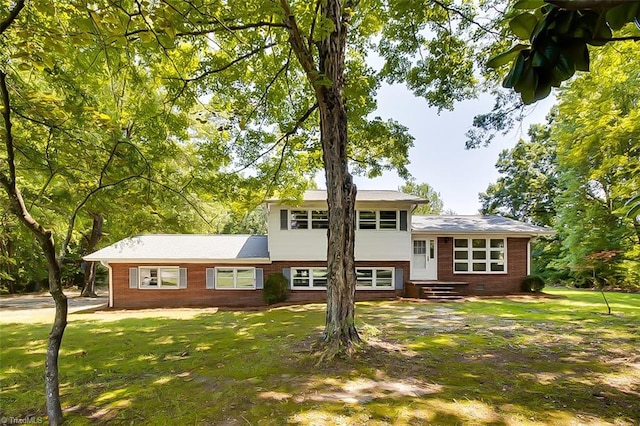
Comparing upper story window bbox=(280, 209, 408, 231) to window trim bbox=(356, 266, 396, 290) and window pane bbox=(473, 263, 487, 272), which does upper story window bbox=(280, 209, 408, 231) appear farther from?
window pane bbox=(473, 263, 487, 272)

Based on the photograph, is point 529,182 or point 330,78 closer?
point 330,78

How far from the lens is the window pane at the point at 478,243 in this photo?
15.4 m

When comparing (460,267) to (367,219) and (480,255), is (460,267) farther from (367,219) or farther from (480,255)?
(367,219)

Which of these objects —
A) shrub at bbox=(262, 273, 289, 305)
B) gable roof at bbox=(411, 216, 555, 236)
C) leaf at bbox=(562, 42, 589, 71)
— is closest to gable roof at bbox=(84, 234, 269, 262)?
shrub at bbox=(262, 273, 289, 305)

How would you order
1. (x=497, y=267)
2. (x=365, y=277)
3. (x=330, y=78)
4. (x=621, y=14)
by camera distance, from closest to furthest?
1. (x=621, y=14)
2. (x=330, y=78)
3. (x=365, y=277)
4. (x=497, y=267)

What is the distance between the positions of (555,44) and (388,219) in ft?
45.5

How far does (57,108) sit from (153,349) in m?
5.25

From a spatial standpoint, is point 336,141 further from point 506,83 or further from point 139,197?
point 506,83

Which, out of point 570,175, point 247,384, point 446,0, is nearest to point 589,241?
point 570,175

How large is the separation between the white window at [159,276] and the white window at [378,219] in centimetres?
825

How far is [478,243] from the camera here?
51.0ft

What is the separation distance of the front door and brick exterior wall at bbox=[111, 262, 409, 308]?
85.1 inches

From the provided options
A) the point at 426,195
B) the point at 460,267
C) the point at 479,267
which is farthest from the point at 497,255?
the point at 426,195

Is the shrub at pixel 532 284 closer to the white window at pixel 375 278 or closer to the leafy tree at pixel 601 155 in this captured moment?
the leafy tree at pixel 601 155
